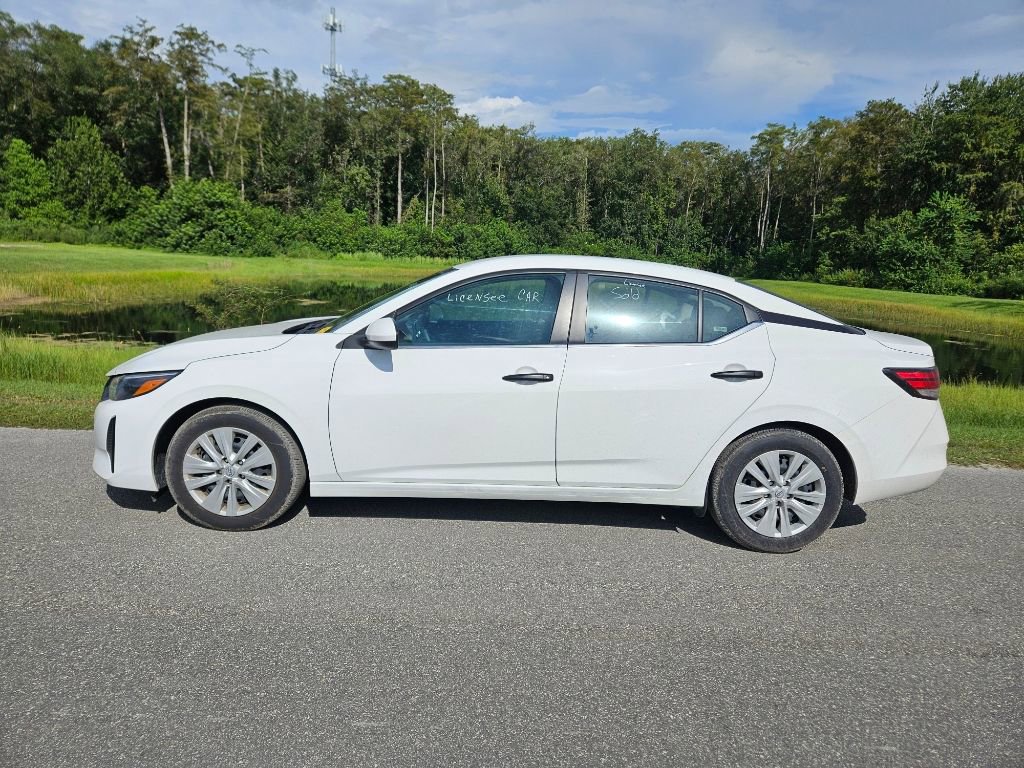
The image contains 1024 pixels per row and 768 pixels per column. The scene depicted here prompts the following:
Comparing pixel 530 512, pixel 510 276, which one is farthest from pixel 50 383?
pixel 510 276

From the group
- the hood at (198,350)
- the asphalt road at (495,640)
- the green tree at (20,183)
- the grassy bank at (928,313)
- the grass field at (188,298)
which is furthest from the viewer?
the green tree at (20,183)

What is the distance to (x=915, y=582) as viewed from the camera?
3910 mm

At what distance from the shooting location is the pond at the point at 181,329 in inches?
758

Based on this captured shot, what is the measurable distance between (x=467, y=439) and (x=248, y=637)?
63.2 inches

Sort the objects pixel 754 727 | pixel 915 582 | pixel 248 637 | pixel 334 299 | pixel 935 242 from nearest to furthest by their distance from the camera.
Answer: pixel 754 727
pixel 248 637
pixel 915 582
pixel 334 299
pixel 935 242

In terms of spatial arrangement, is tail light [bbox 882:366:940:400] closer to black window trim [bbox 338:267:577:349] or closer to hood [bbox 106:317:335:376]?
black window trim [bbox 338:267:577:349]

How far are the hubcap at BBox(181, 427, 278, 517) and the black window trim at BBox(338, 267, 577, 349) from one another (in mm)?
815

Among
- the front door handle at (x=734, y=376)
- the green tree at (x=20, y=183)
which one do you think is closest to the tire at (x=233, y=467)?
the front door handle at (x=734, y=376)

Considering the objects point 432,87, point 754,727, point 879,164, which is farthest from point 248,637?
point 432,87

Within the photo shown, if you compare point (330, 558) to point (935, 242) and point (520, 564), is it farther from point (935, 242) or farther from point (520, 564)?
point (935, 242)

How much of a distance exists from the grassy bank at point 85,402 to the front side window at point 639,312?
11.9ft

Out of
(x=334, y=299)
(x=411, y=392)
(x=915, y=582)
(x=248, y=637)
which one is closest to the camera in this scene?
(x=248, y=637)

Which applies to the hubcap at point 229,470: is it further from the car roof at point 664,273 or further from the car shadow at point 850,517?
the car shadow at point 850,517

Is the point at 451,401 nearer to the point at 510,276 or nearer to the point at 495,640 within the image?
the point at 510,276
